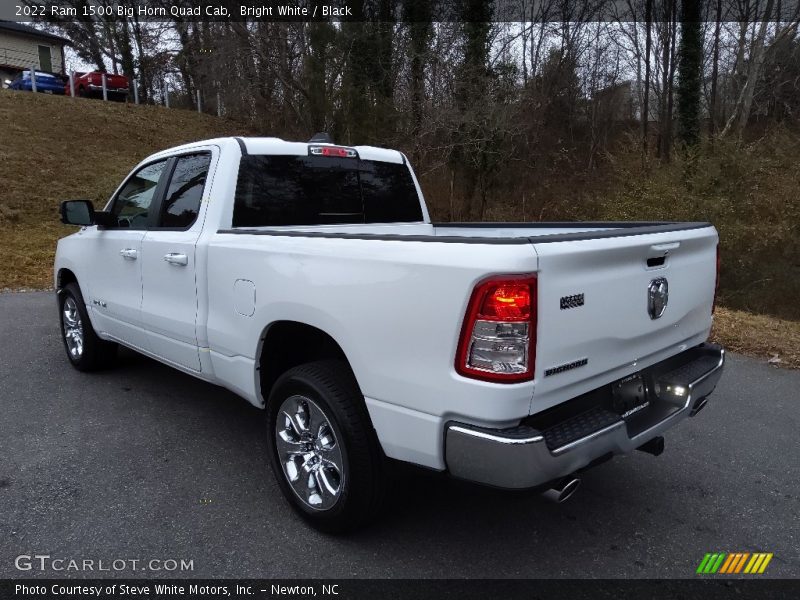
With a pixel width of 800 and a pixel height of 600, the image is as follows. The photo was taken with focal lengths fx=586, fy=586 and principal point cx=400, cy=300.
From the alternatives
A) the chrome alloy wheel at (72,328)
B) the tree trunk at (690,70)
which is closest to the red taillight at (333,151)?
the chrome alloy wheel at (72,328)

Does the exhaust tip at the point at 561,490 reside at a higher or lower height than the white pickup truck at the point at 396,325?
lower

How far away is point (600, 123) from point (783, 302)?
53.2 ft

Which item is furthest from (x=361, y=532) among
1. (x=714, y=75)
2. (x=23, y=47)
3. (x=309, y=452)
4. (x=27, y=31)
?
(x=23, y=47)

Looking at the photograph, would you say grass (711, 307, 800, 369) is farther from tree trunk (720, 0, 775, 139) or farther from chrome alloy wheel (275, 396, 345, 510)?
tree trunk (720, 0, 775, 139)

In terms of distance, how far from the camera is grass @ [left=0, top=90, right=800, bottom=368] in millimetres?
11180

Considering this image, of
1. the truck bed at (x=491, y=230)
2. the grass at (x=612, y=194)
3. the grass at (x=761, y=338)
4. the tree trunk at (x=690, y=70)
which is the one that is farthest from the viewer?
the tree trunk at (x=690, y=70)

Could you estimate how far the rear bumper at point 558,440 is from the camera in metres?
2.09

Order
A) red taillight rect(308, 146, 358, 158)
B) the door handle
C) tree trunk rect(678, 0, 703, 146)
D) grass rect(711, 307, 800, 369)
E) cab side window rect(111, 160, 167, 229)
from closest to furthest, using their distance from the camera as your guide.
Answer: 1. the door handle
2. red taillight rect(308, 146, 358, 158)
3. cab side window rect(111, 160, 167, 229)
4. grass rect(711, 307, 800, 369)
5. tree trunk rect(678, 0, 703, 146)

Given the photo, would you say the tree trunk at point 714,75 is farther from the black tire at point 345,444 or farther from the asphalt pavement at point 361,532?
the black tire at point 345,444

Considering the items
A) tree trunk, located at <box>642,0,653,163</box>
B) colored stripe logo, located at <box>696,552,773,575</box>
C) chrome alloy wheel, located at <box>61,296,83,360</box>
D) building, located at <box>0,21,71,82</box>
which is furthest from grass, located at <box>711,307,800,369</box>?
building, located at <box>0,21,71,82</box>

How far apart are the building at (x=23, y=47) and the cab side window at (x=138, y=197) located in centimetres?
4310

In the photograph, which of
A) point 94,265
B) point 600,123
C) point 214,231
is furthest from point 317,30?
point 214,231

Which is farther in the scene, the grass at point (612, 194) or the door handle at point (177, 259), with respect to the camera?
the grass at point (612, 194)

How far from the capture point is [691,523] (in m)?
2.96
